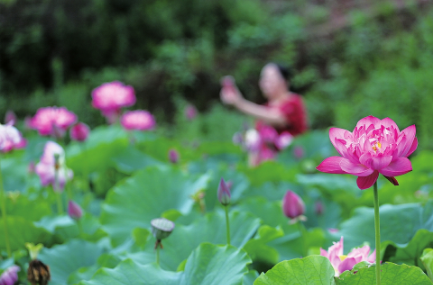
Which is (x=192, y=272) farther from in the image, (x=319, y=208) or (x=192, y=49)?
(x=192, y=49)

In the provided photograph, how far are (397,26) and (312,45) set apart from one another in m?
1.22

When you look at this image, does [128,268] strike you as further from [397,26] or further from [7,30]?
[7,30]

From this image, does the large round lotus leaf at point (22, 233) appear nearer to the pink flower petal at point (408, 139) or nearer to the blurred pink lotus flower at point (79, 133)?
the blurred pink lotus flower at point (79, 133)

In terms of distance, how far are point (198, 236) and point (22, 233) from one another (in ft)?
1.57

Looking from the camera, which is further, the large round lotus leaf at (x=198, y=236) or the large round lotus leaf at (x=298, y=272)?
the large round lotus leaf at (x=198, y=236)

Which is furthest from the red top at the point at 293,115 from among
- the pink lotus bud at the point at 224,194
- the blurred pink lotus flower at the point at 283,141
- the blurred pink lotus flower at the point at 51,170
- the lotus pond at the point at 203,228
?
the pink lotus bud at the point at 224,194

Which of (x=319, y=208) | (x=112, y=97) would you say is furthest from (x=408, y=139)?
(x=112, y=97)

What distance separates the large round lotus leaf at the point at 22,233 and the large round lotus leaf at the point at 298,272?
70cm

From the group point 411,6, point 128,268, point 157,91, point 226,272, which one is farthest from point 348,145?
point 411,6

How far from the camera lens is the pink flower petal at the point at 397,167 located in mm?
453

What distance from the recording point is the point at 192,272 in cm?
63

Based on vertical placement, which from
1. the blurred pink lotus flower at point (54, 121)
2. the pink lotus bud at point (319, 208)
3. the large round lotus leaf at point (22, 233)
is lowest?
the large round lotus leaf at point (22, 233)

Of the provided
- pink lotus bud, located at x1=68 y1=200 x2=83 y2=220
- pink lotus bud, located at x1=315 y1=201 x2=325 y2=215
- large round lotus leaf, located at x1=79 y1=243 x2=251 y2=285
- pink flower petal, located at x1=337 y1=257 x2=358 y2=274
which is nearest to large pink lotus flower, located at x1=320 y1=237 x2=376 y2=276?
pink flower petal, located at x1=337 y1=257 x2=358 y2=274

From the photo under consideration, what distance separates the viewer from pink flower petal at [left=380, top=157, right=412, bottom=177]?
0.45 metres
